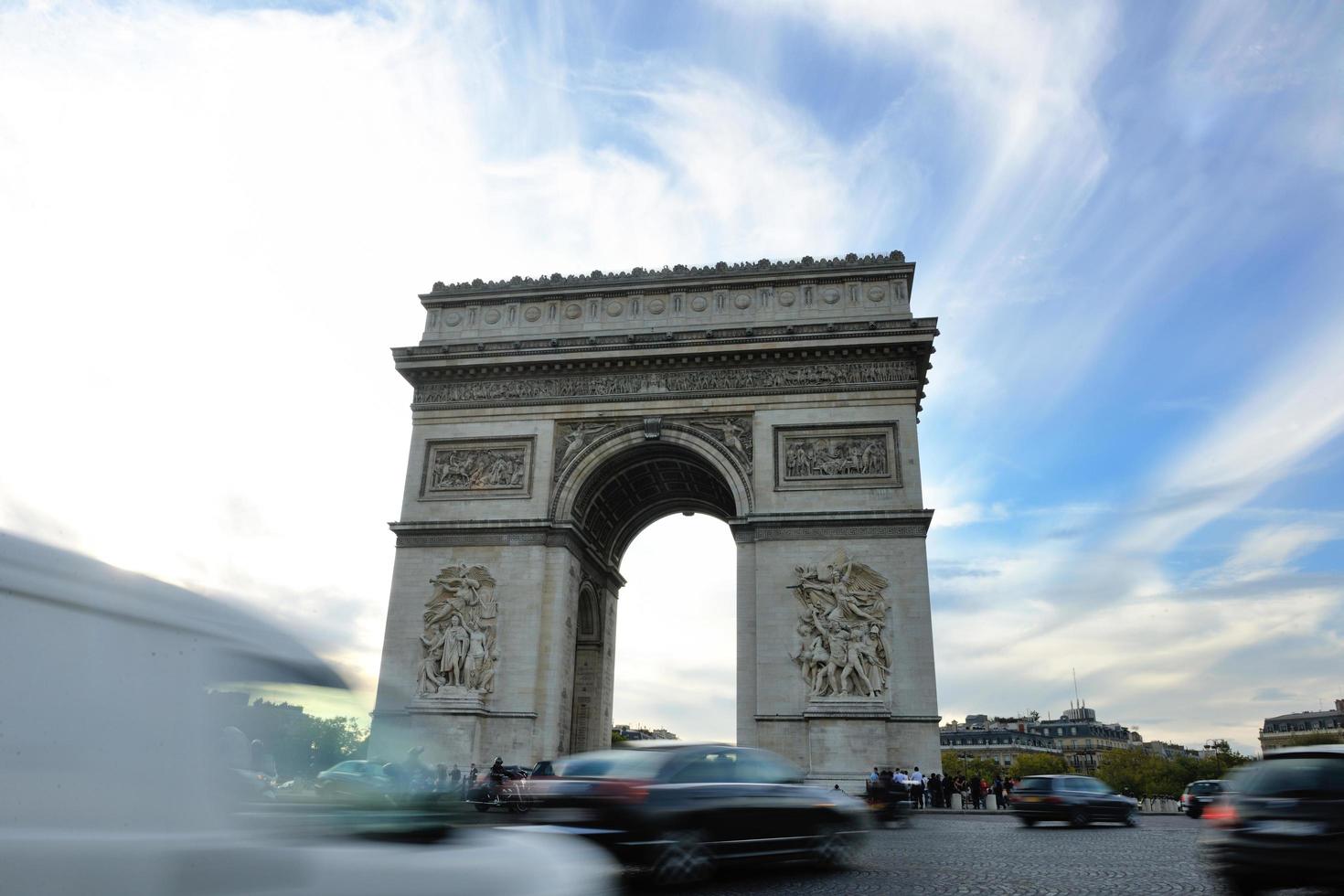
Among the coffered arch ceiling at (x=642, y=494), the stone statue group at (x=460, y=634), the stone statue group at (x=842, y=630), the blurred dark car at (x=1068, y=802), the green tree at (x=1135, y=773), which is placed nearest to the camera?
the blurred dark car at (x=1068, y=802)

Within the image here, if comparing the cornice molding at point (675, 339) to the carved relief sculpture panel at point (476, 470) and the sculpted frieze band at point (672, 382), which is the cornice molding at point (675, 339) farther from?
the carved relief sculpture panel at point (476, 470)

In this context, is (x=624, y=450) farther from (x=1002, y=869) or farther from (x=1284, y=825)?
(x=1284, y=825)

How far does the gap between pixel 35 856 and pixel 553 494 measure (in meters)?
24.0

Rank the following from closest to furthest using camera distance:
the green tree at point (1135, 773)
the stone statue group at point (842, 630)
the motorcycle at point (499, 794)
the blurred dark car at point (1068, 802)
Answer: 1. the motorcycle at point (499, 794)
2. the blurred dark car at point (1068, 802)
3. the stone statue group at point (842, 630)
4. the green tree at point (1135, 773)

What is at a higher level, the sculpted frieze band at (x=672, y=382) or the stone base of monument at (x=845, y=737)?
the sculpted frieze band at (x=672, y=382)

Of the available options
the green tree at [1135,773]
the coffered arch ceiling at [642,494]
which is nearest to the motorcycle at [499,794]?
the coffered arch ceiling at [642,494]

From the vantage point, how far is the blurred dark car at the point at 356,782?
341 cm

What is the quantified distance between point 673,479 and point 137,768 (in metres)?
27.5

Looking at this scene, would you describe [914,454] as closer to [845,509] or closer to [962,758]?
[845,509]

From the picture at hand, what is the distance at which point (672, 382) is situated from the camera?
26922 mm

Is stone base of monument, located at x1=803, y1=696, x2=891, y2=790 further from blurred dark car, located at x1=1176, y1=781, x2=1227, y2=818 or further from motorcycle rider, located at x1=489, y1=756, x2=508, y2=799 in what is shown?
blurred dark car, located at x1=1176, y1=781, x2=1227, y2=818

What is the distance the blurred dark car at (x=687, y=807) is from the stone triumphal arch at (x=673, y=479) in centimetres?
1458

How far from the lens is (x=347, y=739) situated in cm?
374

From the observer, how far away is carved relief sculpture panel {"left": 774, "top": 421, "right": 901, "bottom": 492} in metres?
25.1
